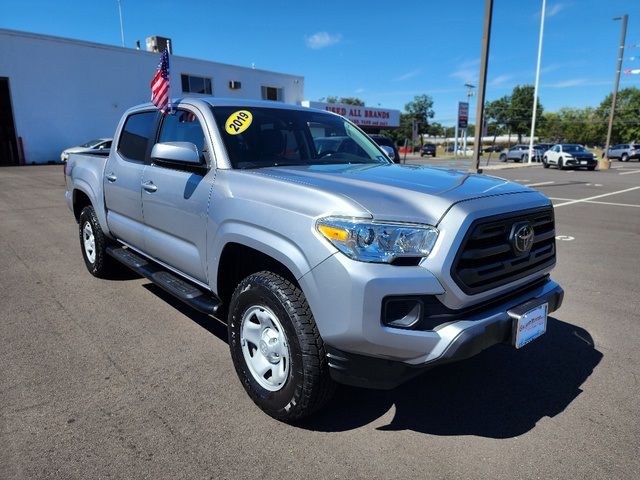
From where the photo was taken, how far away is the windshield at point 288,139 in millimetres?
3340

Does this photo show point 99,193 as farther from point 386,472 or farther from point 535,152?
point 535,152

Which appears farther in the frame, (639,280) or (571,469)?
(639,280)

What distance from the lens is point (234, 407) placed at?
9.37ft

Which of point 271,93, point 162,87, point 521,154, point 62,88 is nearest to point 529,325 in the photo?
point 162,87

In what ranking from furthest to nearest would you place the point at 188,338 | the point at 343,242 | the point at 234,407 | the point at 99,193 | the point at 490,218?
the point at 99,193
the point at 188,338
the point at 234,407
the point at 490,218
the point at 343,242

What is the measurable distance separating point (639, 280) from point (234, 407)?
5115mm

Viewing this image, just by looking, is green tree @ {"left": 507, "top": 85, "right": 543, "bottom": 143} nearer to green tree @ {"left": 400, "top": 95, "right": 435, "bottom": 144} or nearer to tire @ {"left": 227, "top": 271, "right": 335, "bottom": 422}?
green tree @ {"left": 400, "top": 95, "right": 435, "bottom": 144}

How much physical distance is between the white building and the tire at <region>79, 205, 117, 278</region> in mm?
26336

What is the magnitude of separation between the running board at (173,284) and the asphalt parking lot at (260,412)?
1.55ft

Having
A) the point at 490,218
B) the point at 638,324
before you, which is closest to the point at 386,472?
the point at 490,218

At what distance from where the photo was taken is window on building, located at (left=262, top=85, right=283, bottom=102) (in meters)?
37.6

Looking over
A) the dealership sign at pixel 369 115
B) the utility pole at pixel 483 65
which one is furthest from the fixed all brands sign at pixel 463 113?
the utility pole at pixel 483 65

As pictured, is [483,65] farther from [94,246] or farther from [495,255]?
[495,255]

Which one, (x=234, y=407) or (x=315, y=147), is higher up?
(x=315, y=147)
